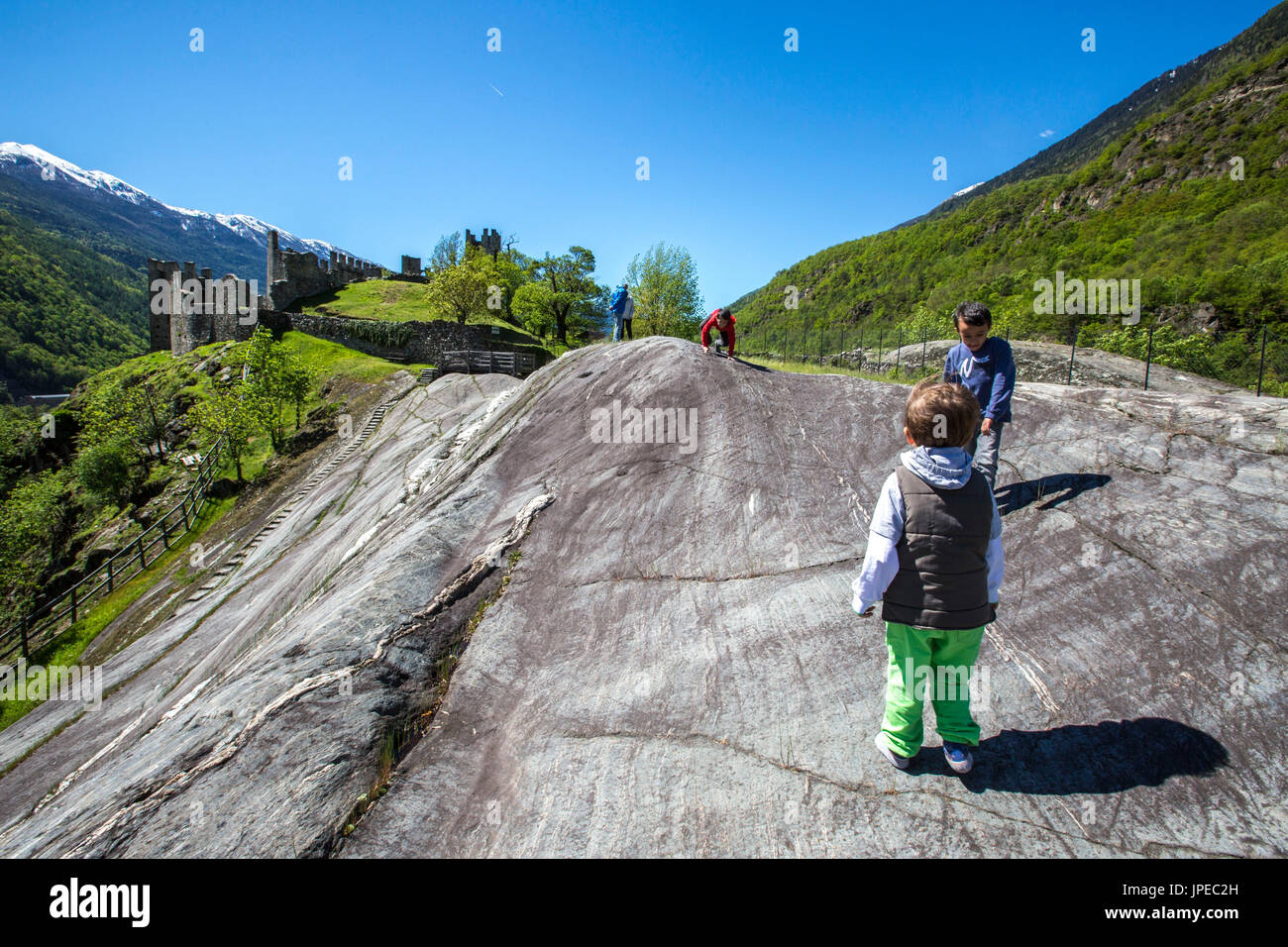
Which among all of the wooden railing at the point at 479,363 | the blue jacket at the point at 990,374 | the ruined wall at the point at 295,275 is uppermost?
the ruined wall at the point at 295,275

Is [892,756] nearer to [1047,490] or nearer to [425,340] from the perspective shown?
[1047,490]

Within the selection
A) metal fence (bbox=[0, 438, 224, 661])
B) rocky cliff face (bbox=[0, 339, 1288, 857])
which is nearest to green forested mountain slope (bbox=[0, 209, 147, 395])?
metal fence (bbox=[0, 438, 224, 661])

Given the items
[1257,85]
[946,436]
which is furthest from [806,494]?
[1257,85]

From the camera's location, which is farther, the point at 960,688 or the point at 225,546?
the point at 225,546

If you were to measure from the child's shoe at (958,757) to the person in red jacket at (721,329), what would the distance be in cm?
870

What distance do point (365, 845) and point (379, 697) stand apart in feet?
4.75

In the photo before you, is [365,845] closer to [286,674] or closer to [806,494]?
[286,674]

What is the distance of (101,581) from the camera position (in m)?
26.9

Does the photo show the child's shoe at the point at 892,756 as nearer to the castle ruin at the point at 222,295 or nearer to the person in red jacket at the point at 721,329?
the person in red jacket at the point at 721,329

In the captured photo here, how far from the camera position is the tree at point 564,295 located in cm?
5706

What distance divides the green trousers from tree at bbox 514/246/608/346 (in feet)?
188

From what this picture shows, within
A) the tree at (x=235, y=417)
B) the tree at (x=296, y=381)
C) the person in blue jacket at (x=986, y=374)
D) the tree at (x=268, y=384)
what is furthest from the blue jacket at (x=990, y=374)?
the tree at (x=296, y=381)

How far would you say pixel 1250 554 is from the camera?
5340 mm

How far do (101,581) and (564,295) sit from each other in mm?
42686
